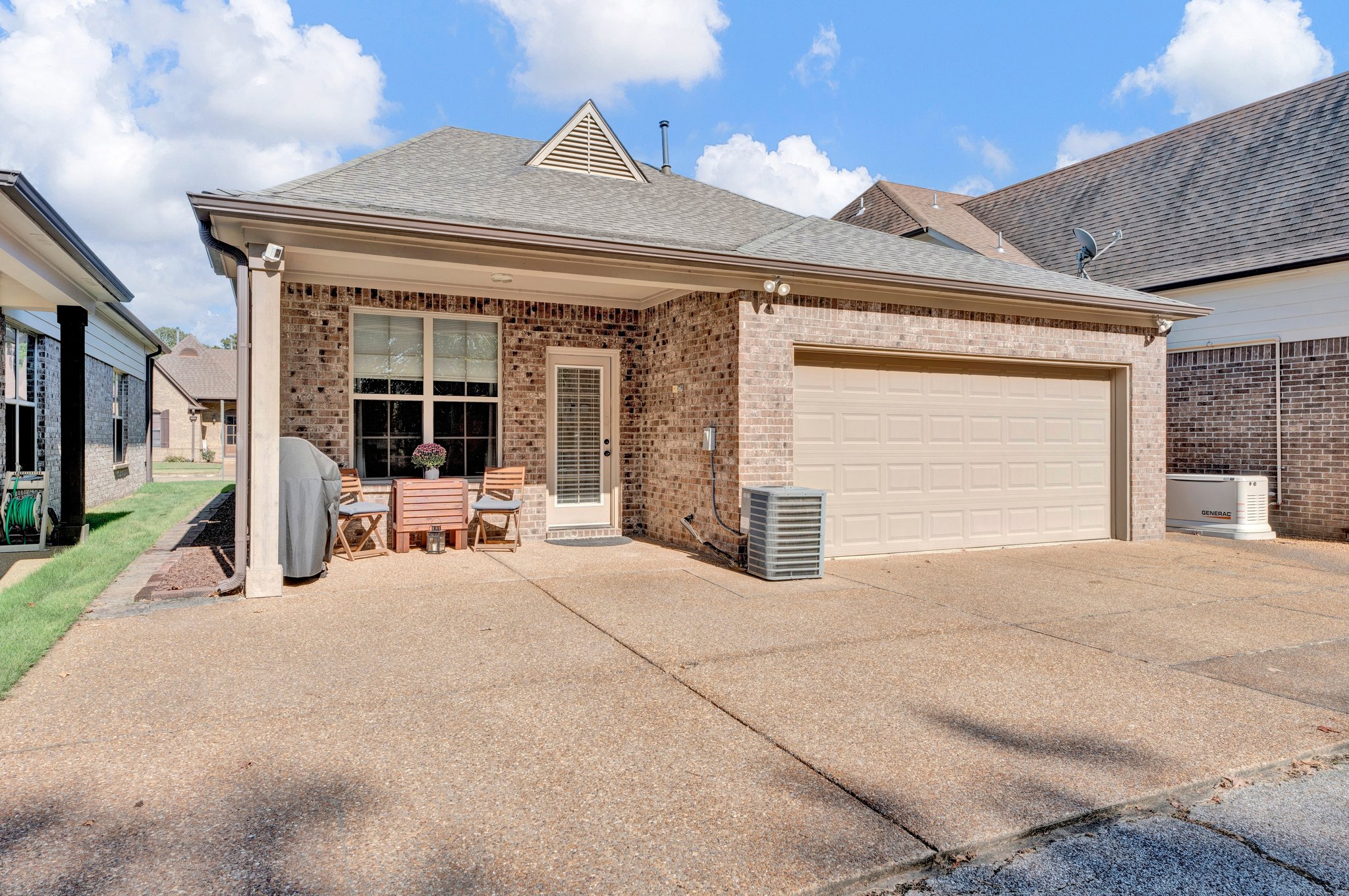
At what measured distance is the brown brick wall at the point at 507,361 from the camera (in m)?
8.37

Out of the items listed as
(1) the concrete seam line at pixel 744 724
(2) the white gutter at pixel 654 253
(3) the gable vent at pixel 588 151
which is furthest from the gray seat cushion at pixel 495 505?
(3) the gable vent at pixel 588 151

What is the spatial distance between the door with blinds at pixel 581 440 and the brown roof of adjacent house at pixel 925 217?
9.49 metres

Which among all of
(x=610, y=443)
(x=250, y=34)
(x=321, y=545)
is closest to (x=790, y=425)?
(x=610, y=443)

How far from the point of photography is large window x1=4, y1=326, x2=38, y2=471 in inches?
371

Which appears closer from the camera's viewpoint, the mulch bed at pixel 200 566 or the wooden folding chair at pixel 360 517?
the mulch bed at pixel 200 566

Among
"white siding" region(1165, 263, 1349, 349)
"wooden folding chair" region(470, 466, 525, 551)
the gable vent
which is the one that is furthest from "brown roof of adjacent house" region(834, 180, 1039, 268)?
"wooden folding chair" region(470, 466, 525, 551)

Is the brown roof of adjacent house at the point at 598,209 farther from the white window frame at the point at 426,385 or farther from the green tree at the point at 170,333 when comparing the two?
the green tree at the point at 170,333

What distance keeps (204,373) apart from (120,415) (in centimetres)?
2104

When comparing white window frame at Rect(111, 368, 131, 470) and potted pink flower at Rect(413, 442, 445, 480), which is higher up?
white window frame at Rect(111, 368, 131, 470)

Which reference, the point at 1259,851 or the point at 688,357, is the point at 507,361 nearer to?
the point at 688,357

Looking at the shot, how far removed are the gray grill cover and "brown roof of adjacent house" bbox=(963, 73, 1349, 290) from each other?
12497 mm

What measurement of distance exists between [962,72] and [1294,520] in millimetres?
9804

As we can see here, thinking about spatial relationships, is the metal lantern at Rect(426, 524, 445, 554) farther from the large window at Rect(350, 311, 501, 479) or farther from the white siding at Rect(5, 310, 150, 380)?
the white siding at Rect(5, 310, 150, 380)

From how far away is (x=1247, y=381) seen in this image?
36.9 feet
